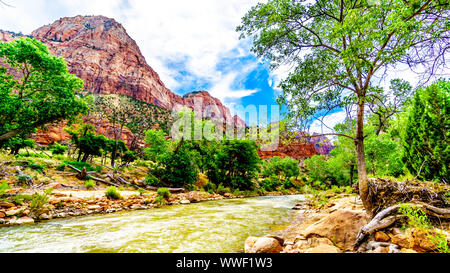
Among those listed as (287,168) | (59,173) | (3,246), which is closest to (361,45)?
(3,246)

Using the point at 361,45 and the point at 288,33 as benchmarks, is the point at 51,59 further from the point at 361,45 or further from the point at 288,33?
the point at 361,45

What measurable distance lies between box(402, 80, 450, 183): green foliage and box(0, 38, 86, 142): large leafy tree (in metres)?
20.9

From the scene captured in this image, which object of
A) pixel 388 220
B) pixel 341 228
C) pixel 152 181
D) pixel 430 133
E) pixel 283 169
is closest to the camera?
pixel 388 220

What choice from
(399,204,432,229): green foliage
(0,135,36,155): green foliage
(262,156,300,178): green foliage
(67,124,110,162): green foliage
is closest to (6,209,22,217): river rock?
(399,204,432,229): green foliage

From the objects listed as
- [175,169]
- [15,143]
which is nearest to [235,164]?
[175,169]

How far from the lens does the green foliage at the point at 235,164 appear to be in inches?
936

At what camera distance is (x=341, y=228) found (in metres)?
4.42

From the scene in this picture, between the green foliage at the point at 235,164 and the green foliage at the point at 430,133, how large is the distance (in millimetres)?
15144

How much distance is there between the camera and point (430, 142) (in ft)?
29.8

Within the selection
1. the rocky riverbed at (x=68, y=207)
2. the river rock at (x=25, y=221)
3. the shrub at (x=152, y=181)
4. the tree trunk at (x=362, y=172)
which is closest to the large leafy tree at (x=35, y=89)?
the rocky riverbed at (x=68, y=207)

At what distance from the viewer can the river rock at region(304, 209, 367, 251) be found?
4.16 m

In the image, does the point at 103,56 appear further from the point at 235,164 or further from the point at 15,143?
the point at 235,164

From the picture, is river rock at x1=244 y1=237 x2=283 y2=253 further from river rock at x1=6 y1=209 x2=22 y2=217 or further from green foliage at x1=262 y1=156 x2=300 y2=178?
Result: green foliage at x1=262 y1=156 x2=300 y2=178

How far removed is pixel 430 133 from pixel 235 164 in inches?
710
